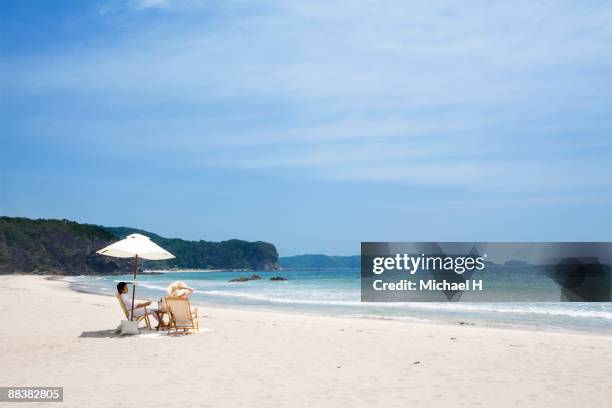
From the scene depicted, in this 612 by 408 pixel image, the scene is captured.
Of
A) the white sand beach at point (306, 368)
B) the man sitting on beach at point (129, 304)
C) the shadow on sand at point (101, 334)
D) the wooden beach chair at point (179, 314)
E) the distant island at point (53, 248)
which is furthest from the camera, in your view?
the distant island at point (53, 248)

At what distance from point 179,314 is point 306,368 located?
3.85 metres

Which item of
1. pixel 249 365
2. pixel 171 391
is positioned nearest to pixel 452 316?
pixel 249 365

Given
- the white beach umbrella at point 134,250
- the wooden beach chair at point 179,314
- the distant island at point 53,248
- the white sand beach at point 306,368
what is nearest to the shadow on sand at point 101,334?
the white sand beach at point 306,368

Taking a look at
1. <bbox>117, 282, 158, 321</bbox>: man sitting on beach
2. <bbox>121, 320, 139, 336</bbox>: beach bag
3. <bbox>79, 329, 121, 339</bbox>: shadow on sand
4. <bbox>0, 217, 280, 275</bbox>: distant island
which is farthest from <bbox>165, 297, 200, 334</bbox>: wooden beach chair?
<bbox>0, 217, 280, 275</bbox>: distant island

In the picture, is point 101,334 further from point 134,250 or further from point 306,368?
point 306,368

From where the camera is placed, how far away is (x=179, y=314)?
10562mm

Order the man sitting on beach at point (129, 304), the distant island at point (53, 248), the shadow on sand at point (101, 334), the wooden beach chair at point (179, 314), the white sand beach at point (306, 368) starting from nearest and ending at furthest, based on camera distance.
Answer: the white sand beach at point (306, 368) < the shadow on sand at point (101, 334) < the wooden beach chair at point (179, 314) < the man sitting on beach at point (129, 304) < the distant island at point (53, 248)

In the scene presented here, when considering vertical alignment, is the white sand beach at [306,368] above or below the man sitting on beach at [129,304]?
below

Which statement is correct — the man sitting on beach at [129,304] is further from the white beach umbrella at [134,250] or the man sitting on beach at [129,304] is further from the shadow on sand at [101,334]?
the shadow on sand at [101,334]

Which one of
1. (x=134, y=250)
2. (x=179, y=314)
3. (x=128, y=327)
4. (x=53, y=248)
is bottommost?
(x=128, y=327)

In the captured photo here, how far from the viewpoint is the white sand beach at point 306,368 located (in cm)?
594

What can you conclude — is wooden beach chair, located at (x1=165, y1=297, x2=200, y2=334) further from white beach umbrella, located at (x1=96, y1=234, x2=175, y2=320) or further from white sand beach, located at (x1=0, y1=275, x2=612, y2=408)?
white beach umbrella, located at (x1=96, y1=234, x2=175, y2=320)

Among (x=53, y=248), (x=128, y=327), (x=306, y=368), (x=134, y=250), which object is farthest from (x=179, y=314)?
(x=53, y=248)

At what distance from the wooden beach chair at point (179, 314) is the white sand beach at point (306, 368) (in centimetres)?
32
